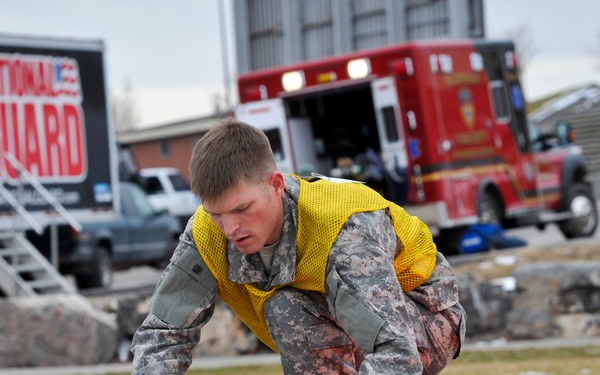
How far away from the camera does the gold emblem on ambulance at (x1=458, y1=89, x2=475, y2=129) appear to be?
15930 millimetres

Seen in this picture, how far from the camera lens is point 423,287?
15.5ft

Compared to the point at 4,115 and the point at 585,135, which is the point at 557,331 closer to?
the point at 4,115

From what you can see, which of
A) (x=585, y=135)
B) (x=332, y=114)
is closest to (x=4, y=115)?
(x=332, y=114)

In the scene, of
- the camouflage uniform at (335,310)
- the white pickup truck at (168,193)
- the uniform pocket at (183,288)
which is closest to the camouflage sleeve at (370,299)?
the camouflage uniform at (335,310)

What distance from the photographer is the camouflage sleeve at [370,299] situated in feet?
12.8

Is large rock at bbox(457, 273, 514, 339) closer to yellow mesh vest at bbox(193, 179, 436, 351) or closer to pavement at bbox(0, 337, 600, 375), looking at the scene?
pavement at bbox(0, 337, 600, 375)

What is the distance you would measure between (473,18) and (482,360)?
11.0 m

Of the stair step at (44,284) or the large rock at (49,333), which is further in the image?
the stair step at (44,284)

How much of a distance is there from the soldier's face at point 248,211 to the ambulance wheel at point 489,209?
12297 millimetres

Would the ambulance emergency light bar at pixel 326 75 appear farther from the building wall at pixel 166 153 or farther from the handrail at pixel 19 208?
the building wall at pixel 166 153

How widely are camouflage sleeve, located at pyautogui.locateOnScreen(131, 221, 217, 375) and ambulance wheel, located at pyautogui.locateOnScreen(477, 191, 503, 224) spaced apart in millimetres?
12135

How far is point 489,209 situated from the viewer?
16.6 metres

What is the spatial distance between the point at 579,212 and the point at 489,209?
2.75 metres

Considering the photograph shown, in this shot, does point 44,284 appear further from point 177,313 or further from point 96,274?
point 177,313
